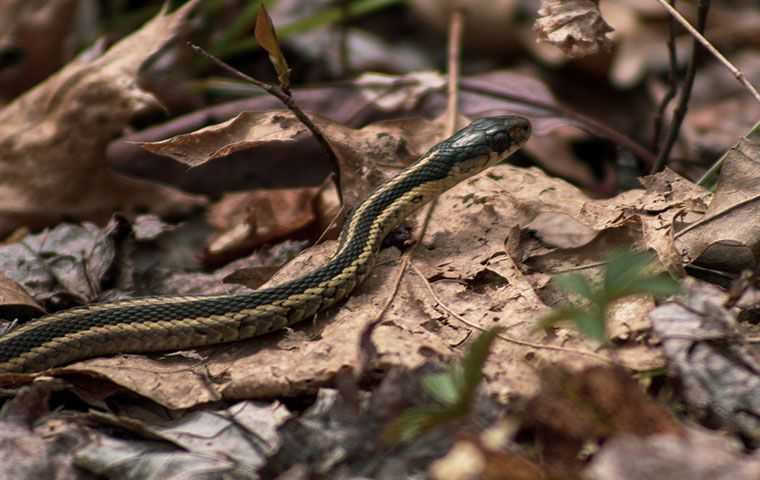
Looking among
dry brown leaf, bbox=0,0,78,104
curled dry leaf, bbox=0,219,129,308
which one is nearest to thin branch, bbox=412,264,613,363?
curled dry leaf, bbox=0,219,129,308

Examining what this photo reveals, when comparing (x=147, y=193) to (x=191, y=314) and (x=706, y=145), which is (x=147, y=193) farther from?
(x=706, y=145)

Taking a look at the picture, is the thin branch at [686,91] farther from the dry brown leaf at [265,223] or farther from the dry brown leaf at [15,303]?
the dry brown leaf at [15,303]

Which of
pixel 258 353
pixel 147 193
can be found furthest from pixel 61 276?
pixel 258 353

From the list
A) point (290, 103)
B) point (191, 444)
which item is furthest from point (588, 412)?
point (290, 103)

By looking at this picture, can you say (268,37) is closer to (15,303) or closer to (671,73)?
(15,303)

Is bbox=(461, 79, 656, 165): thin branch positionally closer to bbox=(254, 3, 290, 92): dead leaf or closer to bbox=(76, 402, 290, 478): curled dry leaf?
bbox=(254, 3, 290, 92): dead leaf
